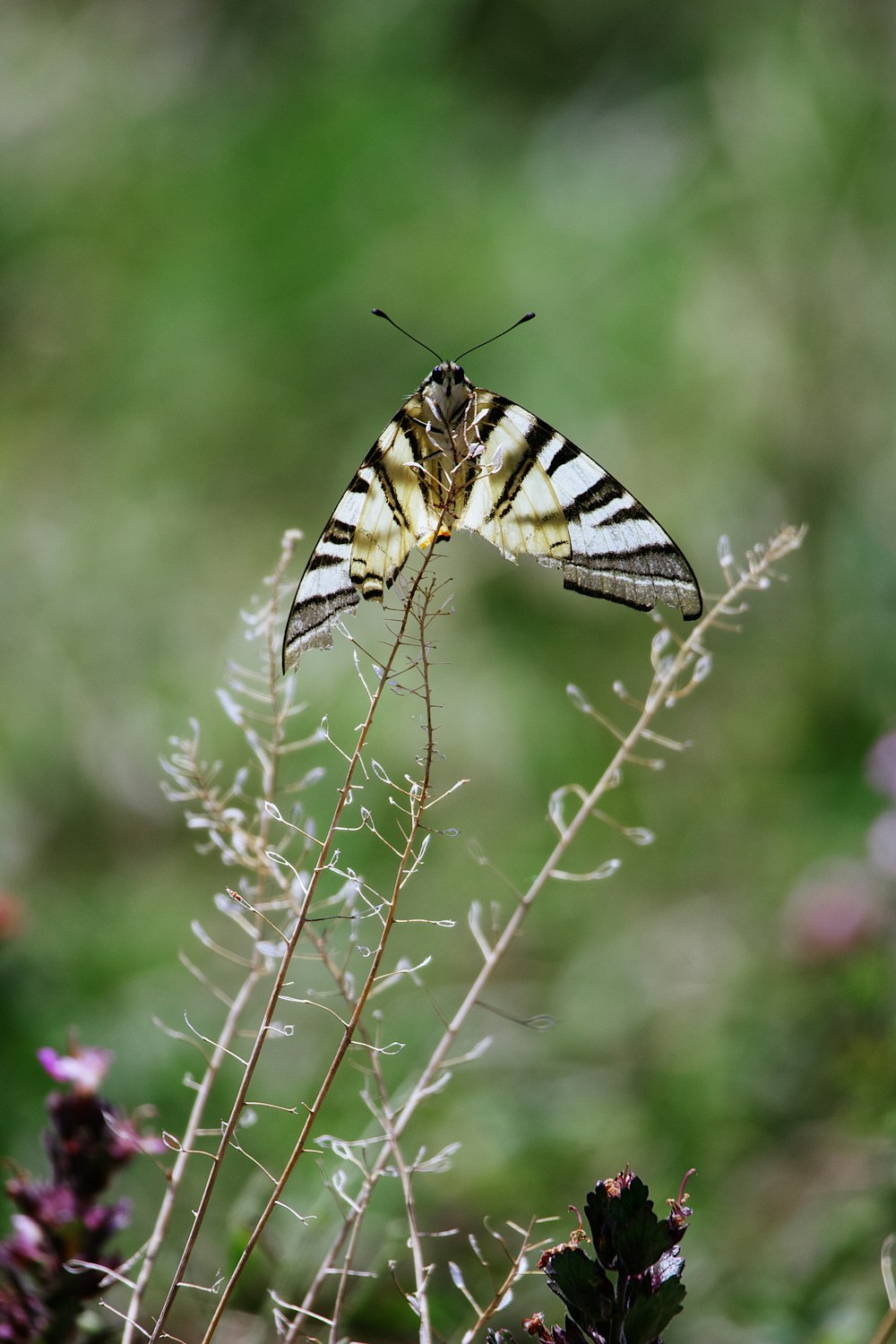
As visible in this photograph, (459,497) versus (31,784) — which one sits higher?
(31,784)

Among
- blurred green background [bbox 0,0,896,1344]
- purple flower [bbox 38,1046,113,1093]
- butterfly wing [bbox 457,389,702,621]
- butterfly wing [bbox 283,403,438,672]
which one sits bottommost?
purple flower [bbox 38,1046,113,1093]

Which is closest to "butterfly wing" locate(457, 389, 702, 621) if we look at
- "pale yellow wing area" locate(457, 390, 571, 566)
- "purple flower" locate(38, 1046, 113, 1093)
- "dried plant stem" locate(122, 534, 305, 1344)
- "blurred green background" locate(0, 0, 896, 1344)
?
"pale yellow wing area" locate(457, 390, 571, 566)

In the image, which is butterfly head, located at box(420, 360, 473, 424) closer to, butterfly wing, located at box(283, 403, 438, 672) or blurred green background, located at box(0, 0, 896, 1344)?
butterfly wing, located at box(283, 403, 438, 672)

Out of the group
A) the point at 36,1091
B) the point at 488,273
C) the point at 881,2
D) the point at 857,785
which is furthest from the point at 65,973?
the point at 881,2

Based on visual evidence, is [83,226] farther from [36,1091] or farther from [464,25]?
[36,1091]

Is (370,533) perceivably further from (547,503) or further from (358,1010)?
(358,1010)

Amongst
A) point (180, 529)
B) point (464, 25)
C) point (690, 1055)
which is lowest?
point (690, 1055)

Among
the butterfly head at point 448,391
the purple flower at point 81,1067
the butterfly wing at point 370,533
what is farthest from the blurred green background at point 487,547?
the butterfly head at point 448,391
